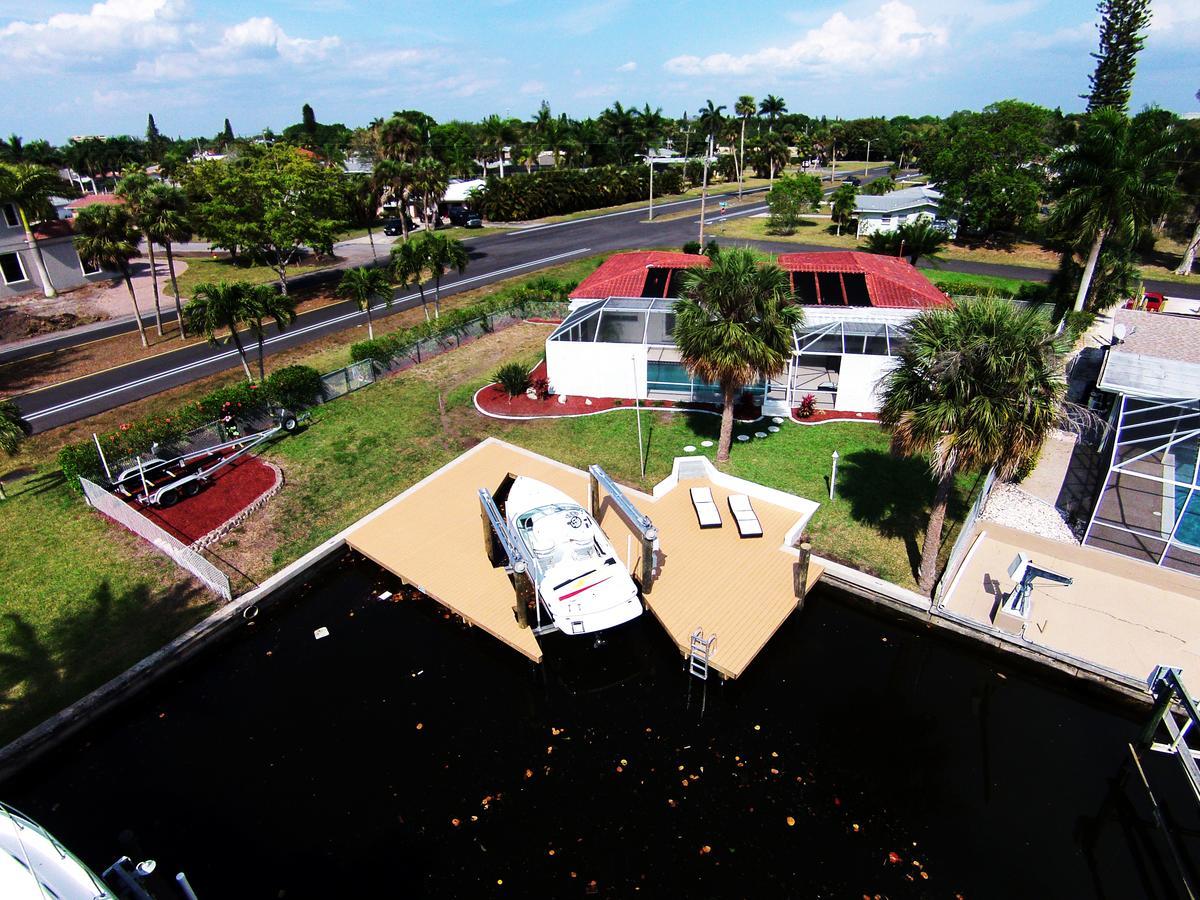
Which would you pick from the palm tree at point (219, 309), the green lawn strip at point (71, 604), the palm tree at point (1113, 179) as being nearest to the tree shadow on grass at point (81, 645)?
the green lawn strip at point (71, 604)

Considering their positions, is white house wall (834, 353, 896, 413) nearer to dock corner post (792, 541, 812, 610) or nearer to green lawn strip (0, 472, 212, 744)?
dock corner post (792, 541, 812, 610)

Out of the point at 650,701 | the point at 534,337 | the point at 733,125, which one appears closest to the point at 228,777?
the point at 650,701

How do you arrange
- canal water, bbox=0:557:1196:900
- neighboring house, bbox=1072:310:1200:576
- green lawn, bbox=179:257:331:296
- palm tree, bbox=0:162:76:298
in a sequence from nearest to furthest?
1. canal water, bbox=0:557:1196:900
2. neighboring house, bbox=1072:310:1200:576
3. palm tree, bbox=0:162:76:298
4. green lawn, bbox=179:257:331:296

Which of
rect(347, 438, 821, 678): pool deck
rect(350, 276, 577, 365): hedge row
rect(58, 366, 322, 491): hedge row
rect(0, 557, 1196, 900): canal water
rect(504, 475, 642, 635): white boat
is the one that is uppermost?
rect(350, 276, 577, 365): hedge row

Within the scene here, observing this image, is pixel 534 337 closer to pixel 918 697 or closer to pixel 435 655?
pixel 435 655

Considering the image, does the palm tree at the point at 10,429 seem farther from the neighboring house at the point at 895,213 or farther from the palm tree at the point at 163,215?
the neighboring house at the point at 895,213

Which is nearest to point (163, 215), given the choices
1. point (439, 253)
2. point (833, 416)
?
point (439, 253)

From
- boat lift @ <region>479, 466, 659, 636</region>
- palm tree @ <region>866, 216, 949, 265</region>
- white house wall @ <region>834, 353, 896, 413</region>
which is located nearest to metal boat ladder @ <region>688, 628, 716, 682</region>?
boat lift @ <region>479, 466, 659, 636</region>
